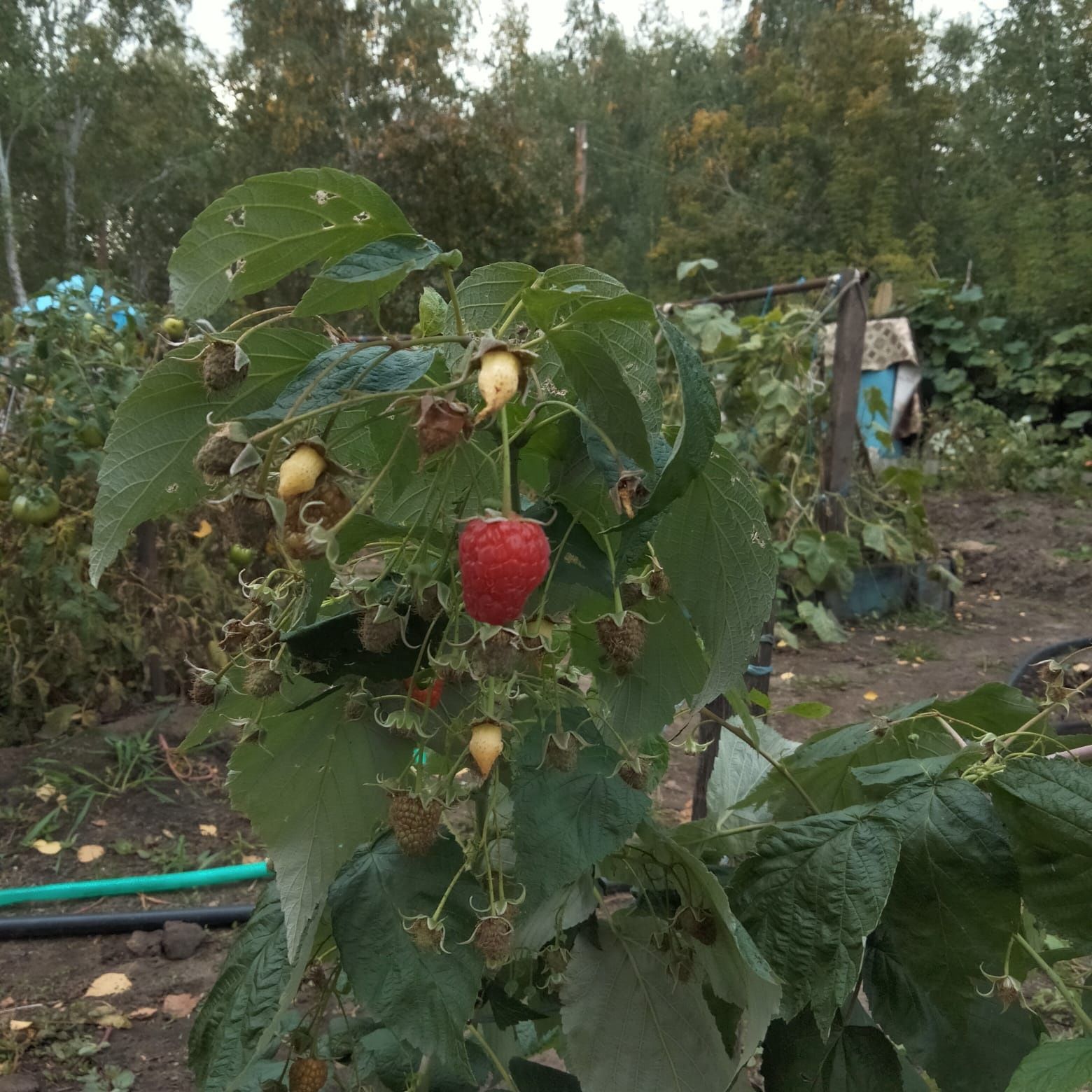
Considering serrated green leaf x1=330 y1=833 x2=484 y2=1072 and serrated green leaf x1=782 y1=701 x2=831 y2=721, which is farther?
serrated green leaf x1=782 y1=701 x2=831 y2=721

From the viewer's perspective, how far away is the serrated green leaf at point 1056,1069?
54 centimetres

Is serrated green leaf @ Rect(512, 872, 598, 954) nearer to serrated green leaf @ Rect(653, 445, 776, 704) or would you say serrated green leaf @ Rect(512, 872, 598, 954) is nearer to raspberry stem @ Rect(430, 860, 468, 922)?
raspberry stem @ Rect(430, 860, 468, 922)

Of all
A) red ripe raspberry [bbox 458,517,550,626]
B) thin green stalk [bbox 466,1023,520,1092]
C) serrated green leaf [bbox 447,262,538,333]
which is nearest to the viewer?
red ripe raspberry [bbox 458,517,550,626]

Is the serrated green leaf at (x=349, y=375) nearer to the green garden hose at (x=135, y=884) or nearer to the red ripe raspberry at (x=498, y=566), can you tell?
the red ripe raspberry at (x=498, y=566)

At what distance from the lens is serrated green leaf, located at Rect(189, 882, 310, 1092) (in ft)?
2.17

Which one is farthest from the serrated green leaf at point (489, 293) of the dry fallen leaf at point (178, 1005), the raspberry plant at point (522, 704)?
the dry fallen leaf at point (178, 1005)

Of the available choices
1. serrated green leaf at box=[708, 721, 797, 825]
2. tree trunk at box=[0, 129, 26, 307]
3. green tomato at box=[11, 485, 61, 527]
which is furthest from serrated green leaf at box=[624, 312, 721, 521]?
tree trunk at box=[0, 129, 26, 307]

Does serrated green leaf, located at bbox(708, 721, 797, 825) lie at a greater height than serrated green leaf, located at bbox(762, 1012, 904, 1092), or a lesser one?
greater

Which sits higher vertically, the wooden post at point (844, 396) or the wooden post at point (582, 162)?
the wooden post at point (582, 162)

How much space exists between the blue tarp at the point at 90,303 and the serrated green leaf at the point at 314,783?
2.66 meters

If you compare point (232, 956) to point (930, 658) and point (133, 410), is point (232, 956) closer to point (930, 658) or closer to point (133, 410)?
point (133, 410)

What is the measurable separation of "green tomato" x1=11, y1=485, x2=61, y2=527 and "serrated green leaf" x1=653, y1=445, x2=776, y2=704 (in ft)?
8.53

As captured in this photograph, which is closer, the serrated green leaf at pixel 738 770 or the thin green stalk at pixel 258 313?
the thin green stalk at pixel 258 313

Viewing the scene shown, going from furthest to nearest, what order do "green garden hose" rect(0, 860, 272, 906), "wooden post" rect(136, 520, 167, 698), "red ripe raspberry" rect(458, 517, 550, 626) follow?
"wooden post" rect(136, 520, 167, 698) < "green garden hose" rect(0, 860, 272, 906) < "red ripe raspberry" rect(458, 517, 550, 626)
